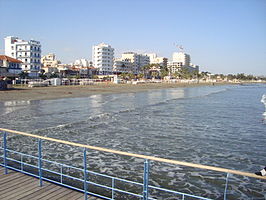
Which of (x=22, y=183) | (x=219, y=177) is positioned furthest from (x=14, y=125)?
(x=219, y=177)

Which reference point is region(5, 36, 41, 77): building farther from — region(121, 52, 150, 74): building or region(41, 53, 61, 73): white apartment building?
region(121, 52, 150, 74): building

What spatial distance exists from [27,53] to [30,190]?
83.8 m

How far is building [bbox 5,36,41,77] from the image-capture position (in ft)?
263

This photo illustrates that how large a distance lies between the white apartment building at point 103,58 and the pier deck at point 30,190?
114647 mm

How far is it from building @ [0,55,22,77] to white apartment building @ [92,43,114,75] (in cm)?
5431

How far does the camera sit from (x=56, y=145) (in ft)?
38.7

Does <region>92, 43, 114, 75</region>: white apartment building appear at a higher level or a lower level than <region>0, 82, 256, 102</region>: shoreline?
higher

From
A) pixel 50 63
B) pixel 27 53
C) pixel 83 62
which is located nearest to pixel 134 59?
pixel 83 62

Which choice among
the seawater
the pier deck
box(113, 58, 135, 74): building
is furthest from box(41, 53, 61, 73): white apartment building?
the pier deck

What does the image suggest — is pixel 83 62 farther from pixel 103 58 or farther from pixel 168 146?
pixel 168 146

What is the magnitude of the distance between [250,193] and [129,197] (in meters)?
3.47

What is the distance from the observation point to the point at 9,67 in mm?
64062

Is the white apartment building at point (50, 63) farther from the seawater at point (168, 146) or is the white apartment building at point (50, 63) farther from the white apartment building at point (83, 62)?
the seawater at point (168, 146)

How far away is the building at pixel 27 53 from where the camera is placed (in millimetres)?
80188
